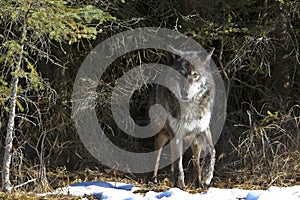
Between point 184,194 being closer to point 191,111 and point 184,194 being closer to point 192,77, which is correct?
point 191,111

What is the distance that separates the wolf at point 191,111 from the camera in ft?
22.1

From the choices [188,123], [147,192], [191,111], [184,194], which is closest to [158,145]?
[188,123]

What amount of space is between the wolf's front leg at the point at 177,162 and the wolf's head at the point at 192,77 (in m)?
0.61

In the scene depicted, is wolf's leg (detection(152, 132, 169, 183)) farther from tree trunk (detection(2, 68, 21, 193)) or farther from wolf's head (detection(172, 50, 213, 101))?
tree trunk (detection(2, 68, 21, 193))

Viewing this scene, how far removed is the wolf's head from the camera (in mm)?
6688

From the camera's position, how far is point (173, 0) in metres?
7.93

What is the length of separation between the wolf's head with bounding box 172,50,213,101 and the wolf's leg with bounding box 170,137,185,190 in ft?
1.99

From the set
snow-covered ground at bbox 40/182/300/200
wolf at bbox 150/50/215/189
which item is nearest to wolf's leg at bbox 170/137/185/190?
wolf at bbox 150/50/215/189

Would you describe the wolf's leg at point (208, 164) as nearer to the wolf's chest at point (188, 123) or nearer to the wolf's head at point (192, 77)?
the wolf's chest at point (188, 123)

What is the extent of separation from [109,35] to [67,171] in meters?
2.23

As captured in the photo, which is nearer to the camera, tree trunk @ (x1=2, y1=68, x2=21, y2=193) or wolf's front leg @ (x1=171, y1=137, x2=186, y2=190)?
tree trunk @ (x1=2, y1=68, x2=21, y2=193)

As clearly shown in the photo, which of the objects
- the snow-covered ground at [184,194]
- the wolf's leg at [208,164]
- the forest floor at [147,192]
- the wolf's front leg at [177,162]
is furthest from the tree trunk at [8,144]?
the wolf's leg at [208,164]

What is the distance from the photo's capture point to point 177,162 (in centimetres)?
677

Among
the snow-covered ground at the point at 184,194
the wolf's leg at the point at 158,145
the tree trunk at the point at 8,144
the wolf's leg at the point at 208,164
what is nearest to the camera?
the snow-covered ground at the point at 184,194
